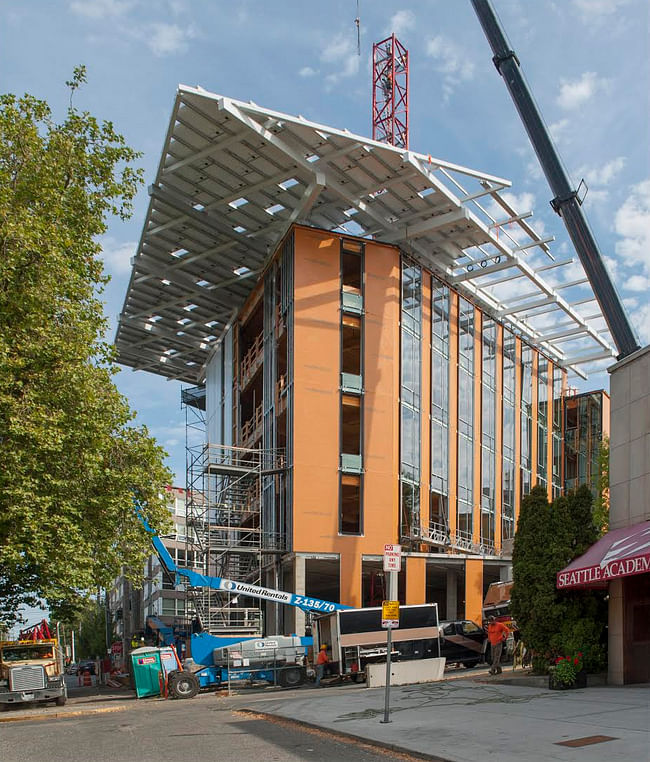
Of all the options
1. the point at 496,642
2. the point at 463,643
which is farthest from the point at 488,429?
the point at 496,642

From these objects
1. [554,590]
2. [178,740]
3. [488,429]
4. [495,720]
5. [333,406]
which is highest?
[333,406]

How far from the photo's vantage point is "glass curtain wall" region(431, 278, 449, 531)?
44750mm

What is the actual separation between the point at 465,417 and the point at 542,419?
14290 mm

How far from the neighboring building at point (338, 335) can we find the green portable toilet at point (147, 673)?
18.5 feet

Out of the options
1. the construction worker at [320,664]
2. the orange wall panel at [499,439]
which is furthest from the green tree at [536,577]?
the orange wall panel at [499,439]

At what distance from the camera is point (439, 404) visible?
151 ft

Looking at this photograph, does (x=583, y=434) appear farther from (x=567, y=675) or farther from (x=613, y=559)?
(x=613, y=559)

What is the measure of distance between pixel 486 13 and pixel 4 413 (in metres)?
22.6

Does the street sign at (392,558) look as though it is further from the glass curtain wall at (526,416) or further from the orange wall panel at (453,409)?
the glass curtain wall at (526,416)

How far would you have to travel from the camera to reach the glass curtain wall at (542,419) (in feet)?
197

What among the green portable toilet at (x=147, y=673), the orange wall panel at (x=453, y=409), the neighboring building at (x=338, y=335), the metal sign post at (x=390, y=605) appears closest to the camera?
the metal sign post at (x=390, y=605)

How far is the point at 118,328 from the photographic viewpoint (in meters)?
56.4

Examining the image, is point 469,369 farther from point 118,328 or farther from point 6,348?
point 6,348

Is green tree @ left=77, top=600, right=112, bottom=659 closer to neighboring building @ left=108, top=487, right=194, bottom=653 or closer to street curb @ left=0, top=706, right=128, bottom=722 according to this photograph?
neighboring building @ left=108, top=487, right=194, bottom=653
